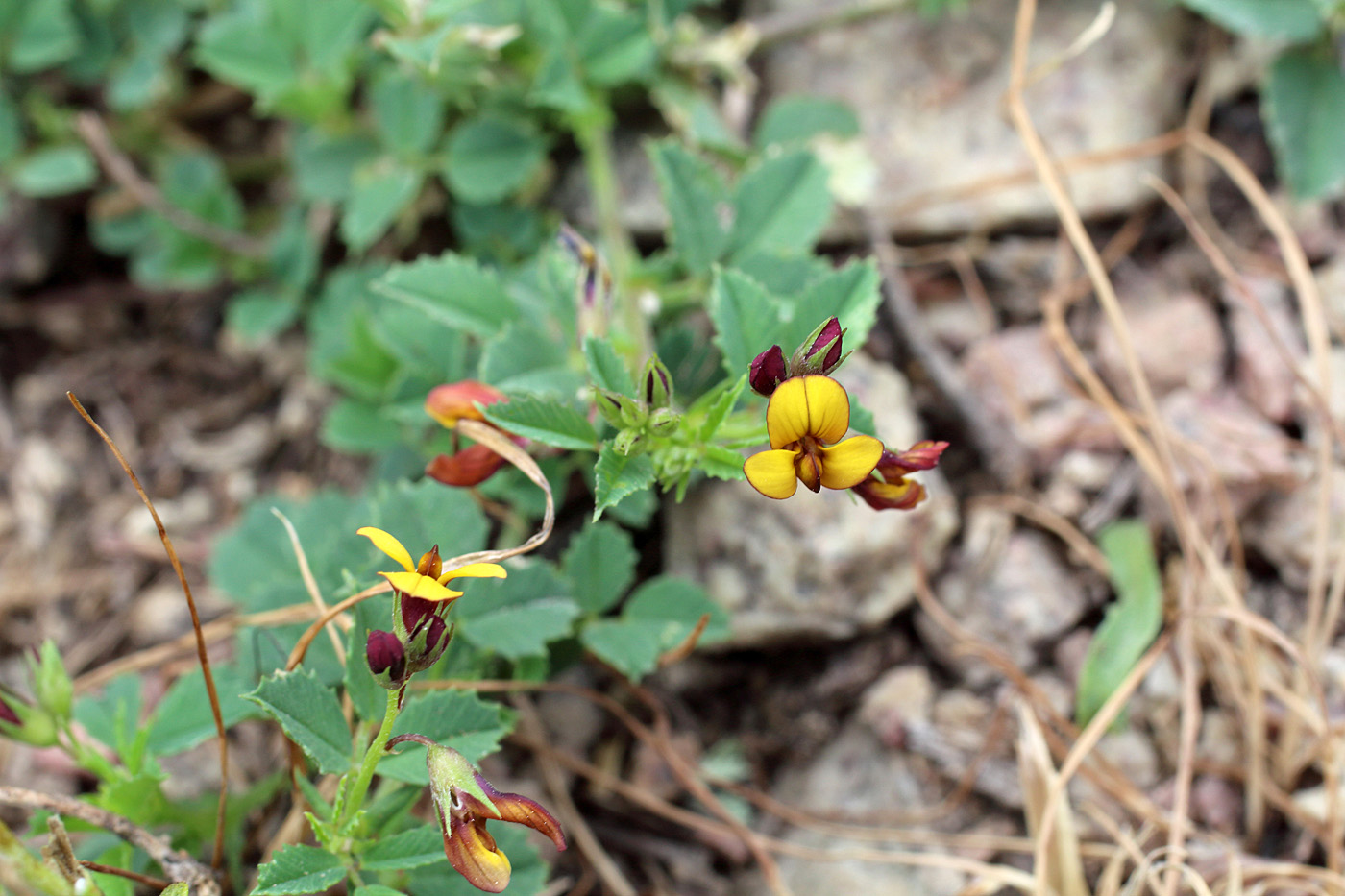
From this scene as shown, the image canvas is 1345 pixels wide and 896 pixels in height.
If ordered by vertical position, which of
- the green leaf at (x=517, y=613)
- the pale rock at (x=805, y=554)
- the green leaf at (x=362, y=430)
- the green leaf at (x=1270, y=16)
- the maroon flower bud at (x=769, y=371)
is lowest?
the pale rock at (x=805, y=554)

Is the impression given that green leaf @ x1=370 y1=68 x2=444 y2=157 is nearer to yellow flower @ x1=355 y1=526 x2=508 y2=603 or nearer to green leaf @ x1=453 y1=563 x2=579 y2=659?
green leaf @ x1=453 y1=563 x2=579 y2=659

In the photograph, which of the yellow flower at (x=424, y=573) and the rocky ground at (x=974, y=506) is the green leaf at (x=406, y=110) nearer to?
the rocky ground at (x=974, y=506)

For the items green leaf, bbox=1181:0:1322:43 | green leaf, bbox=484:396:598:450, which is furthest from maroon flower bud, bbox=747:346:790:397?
green leaf, bbox=1181:0:1322:43

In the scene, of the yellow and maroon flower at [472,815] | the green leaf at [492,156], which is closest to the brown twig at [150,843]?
the yellow and maroon flower at [472,815]

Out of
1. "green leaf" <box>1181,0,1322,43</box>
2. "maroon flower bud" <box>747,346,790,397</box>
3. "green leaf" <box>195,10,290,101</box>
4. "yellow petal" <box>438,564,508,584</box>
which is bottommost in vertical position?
"yellow petal" <box>438,564,508,584</box>

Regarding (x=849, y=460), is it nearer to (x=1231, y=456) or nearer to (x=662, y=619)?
(x=662, y=619)

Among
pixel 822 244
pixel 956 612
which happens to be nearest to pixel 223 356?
pixel 822 244
